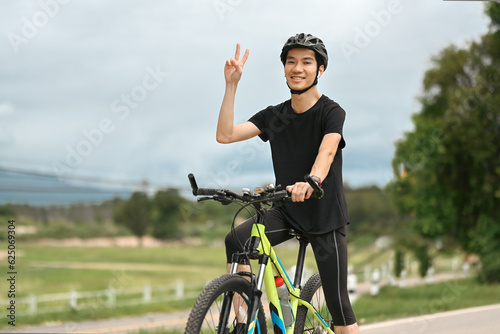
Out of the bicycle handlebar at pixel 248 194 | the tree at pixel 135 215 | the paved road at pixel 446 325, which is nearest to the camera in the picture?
the bicycle handlebar at pixel 248 194

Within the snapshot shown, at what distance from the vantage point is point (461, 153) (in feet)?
65.7

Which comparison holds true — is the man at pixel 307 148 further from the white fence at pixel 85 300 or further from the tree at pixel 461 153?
the tree at pixel 461 153

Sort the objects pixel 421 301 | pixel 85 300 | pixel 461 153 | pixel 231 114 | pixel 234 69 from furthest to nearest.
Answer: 1. pixel 461 153
2. pixel 85 300
3. pixel 421 301
4. pixel 231 114
5. pixel 234 69

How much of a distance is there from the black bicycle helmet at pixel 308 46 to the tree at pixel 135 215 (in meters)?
39.8

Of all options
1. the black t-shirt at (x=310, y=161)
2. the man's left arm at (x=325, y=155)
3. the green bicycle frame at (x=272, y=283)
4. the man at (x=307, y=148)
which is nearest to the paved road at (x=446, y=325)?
the green bicycle frame at (x=272, y=283)

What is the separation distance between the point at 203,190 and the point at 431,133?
20.2m

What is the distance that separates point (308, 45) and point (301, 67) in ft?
0.40

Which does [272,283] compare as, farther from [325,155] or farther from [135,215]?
[135,215]

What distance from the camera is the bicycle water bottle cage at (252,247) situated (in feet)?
9.67

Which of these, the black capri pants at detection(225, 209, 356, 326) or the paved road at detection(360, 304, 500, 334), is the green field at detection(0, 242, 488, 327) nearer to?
the paved road at detection(360, 304, 500, 334)

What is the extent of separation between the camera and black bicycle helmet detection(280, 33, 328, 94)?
3.16 m

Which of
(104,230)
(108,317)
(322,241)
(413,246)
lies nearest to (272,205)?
(322,241)

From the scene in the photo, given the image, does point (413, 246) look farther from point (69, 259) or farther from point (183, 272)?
point (69, 259)

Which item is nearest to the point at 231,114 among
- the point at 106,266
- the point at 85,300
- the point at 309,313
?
the point at 309,313
